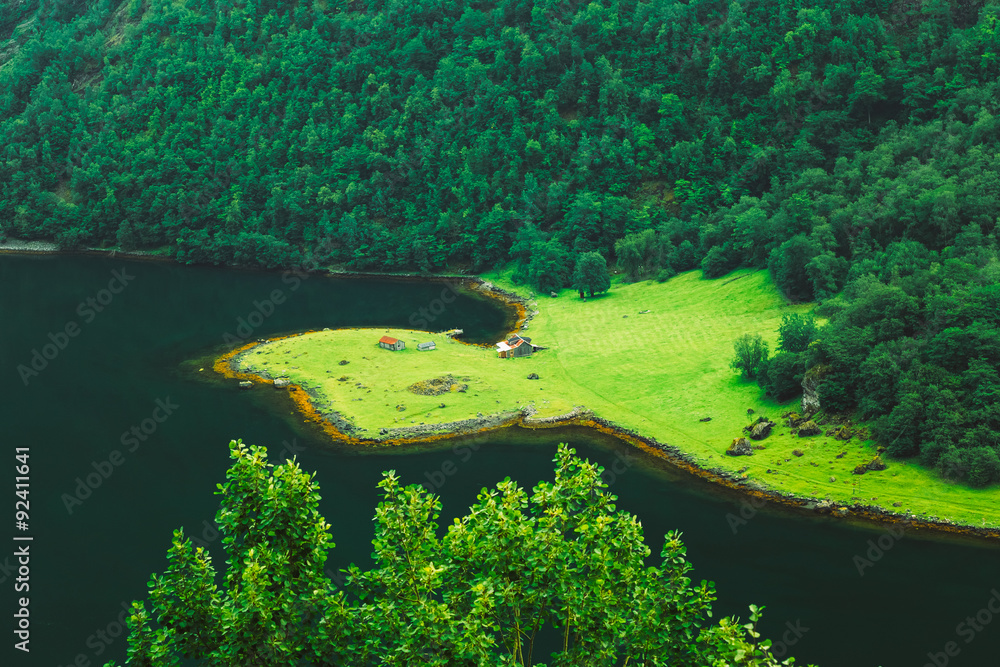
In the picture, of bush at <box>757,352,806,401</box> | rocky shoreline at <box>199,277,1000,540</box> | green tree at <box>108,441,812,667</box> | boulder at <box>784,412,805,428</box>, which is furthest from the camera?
bush at <box>757,352,806,401</box>

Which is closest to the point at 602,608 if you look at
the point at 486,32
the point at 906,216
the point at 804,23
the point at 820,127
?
the point at 906,216

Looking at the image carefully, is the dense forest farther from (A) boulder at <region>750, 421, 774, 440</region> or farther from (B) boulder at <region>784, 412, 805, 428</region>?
Answer: (A) boulder at <region>750, 421, 774, 440</region>

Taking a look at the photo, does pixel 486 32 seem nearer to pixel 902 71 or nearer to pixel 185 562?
pixel 902 71

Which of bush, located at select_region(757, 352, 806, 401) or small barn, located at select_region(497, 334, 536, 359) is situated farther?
small barn, located at select_region(497, 334, 536, 359)

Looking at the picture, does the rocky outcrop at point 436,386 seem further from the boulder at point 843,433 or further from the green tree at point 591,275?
the green tree at point 591,275

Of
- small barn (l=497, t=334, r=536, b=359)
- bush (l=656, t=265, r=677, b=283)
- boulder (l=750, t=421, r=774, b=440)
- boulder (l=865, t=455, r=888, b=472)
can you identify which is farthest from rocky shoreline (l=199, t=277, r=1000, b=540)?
bush (l=656, t=265, r=677, b=283)

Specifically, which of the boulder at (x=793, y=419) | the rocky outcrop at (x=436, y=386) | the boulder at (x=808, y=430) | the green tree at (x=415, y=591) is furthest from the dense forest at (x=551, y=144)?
the green tree at (x=415, y=591)

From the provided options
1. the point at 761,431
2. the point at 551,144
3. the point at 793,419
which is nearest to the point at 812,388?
the point at 793,419
